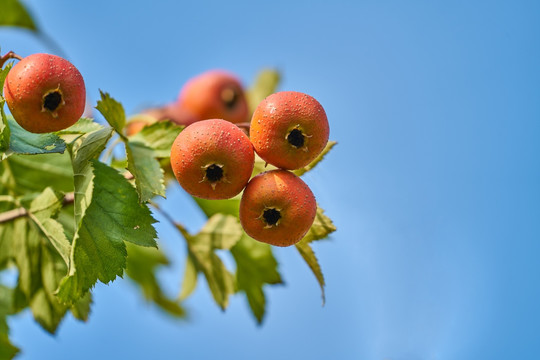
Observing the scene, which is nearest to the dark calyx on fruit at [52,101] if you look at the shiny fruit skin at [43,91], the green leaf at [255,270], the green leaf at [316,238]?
the shiny fruit skin at [43,91]

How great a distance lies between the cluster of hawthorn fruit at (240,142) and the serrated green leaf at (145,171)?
0.59ft

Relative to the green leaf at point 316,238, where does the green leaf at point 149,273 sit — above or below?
below

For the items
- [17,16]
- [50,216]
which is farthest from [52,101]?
[17,16]

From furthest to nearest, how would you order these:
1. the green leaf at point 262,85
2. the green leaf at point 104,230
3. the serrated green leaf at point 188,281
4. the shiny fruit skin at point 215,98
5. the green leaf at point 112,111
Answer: the green leaf at point 262,85 → the shiny fruit skin at point 215,98 → the serrated green leaf at point 188,281 → the green leaf at point 112,111 → the green leaf at point 104,230

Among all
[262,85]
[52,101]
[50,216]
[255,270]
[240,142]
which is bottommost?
[50,216]

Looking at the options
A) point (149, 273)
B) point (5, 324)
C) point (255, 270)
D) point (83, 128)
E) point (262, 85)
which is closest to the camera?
point (83, 128)

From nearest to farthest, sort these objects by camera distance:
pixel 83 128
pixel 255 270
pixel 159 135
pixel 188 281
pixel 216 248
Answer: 1. pixel 83 128
2. pixel 159 135
3. pixel 216 248
4. pixel 255 270
5. pixel 188 281

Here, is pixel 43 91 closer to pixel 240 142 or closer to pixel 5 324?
pixel 240 142

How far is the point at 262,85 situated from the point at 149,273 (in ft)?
5.68

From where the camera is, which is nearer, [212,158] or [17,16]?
[212,158]

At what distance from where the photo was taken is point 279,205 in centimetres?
171

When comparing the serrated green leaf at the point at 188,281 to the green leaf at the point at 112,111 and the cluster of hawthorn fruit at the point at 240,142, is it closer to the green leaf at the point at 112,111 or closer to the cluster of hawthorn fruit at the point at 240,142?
the green leaf at the point at 112,111

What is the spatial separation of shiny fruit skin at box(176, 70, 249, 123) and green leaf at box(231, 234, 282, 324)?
1.70 meters

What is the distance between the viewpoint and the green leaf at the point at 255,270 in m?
2.74
